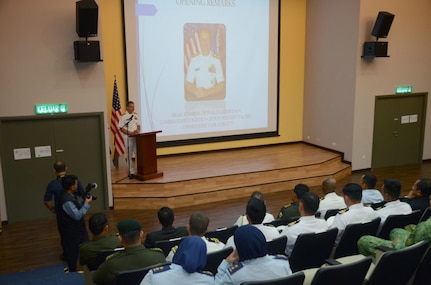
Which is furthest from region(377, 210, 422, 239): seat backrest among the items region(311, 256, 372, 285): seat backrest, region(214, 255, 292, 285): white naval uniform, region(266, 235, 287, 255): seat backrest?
region(214, 255, 292, 285): white naval uniform

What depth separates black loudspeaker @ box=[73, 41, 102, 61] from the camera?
6.65 m

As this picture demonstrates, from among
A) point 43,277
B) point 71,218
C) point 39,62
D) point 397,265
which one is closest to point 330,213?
point 397,265

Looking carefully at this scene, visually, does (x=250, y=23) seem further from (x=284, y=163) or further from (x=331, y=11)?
(x=284, y=163)

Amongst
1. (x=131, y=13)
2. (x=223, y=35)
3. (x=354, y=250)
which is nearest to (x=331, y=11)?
(x=223, y=35)

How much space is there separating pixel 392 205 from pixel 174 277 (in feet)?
9.19

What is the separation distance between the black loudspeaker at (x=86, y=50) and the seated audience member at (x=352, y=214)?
174 inches

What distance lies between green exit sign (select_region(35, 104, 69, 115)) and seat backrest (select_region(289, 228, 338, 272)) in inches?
186

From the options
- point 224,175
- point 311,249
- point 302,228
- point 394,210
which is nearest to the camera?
point 311,249

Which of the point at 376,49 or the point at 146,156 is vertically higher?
the point at 376,49

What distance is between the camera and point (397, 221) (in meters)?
4.20

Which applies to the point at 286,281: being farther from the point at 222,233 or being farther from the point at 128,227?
the point at 222,233

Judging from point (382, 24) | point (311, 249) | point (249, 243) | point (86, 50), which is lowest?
point (311, 249)

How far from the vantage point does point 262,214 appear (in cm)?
382

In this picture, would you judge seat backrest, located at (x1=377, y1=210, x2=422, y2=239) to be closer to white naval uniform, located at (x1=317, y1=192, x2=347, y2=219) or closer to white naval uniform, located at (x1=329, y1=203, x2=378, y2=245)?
white naval uniform, located at (x1=329, y1=203, x2=378, y2=245)
